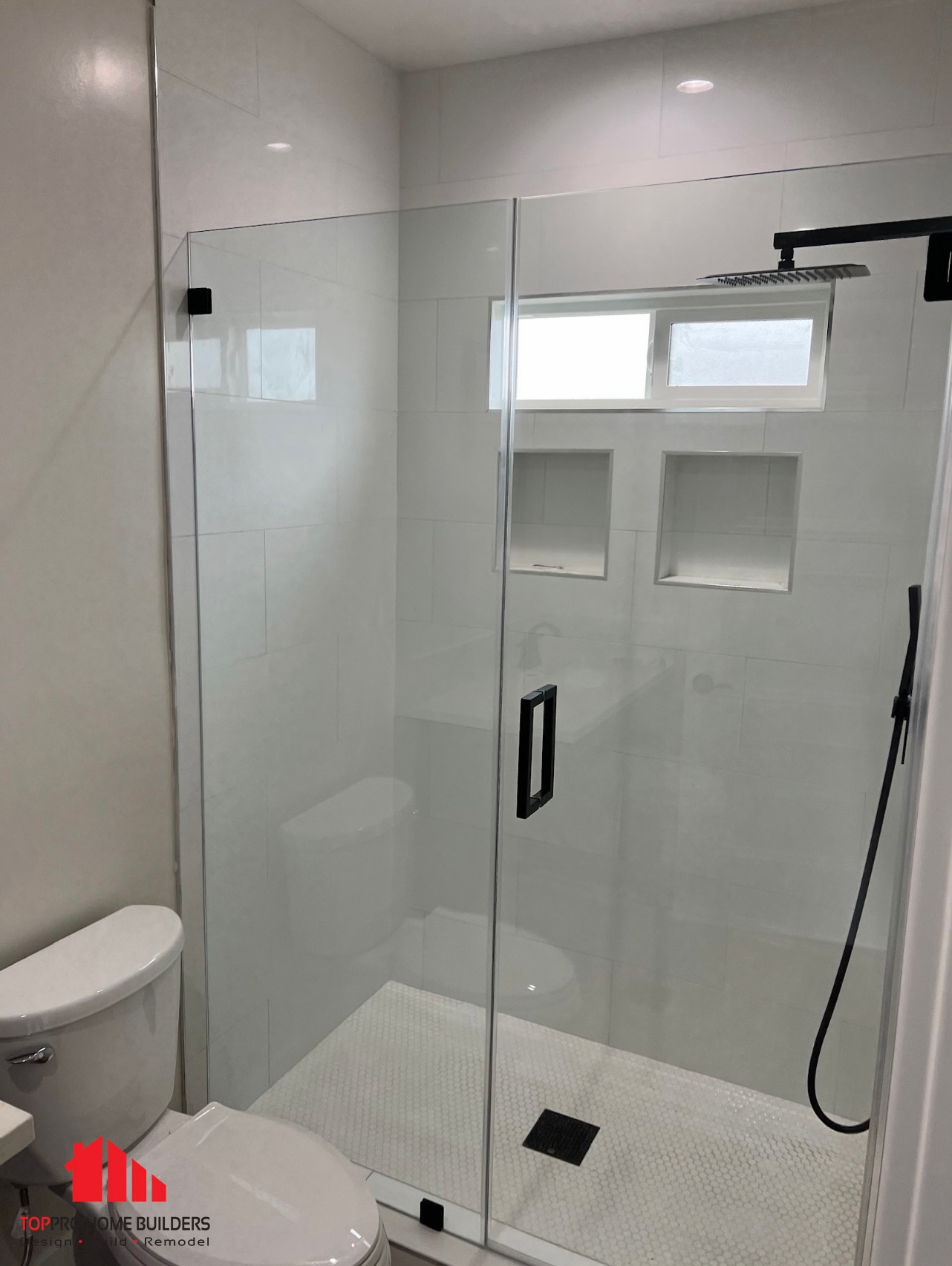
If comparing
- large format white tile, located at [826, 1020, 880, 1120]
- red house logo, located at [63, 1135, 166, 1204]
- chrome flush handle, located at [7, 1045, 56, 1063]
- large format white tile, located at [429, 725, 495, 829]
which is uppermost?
large format white tile, located at [429, 725, 495, 829]

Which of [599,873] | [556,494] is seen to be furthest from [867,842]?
[556,494]

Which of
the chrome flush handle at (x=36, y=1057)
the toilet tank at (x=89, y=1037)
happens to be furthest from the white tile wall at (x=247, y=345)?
the chrome flush handle at (x=36, y=1057)

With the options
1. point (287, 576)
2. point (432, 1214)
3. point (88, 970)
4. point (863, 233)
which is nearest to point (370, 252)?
point (287, 576)

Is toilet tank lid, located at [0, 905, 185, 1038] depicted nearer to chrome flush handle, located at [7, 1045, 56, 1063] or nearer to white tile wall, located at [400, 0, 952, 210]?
chrome flush handle, located at [7, 1045, 56, 1063]

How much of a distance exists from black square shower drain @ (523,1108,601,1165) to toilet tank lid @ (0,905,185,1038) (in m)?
0.82

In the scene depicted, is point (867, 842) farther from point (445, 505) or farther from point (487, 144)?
point (487, 144)

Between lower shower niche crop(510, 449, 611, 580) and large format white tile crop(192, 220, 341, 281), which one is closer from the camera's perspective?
lower shower niche crop(510, 449, 611, 580)

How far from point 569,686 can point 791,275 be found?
80 cm

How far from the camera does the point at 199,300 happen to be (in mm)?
1860

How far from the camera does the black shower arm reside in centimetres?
134

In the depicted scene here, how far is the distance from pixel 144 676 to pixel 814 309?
143 cm

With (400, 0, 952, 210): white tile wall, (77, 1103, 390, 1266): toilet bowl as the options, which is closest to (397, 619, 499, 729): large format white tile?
(400, 0, 952, 210): white tile wall

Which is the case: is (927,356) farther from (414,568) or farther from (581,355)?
(414,568)

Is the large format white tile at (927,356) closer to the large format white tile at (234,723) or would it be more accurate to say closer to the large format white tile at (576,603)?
the large format white tile at (576,603)
